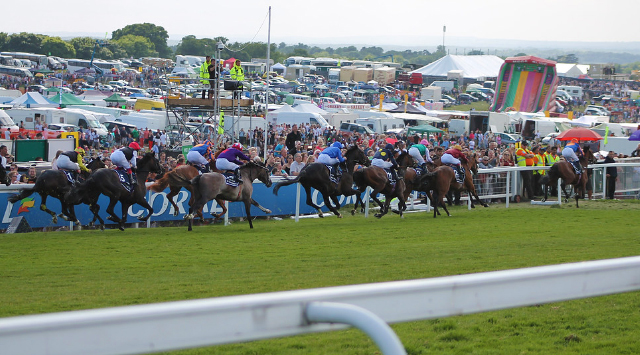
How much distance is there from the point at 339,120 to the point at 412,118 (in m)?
5.13

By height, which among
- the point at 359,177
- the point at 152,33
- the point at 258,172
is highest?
the point at 152,33

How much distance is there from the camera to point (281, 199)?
15.5 m

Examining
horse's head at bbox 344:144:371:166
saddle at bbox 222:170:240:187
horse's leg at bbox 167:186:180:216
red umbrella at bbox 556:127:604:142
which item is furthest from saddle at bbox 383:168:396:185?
red umbrella at bbox 556:127:604:142

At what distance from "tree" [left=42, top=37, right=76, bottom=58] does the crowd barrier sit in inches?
3526

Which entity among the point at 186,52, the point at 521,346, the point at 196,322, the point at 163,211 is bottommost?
the point at 163,211

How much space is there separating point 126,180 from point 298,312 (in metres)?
11.4

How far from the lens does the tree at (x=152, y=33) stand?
138 meters

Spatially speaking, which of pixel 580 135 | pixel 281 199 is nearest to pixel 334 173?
pixel 281 199

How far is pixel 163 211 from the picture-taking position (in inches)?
563

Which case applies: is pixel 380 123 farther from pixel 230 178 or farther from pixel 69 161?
pixel 69 161

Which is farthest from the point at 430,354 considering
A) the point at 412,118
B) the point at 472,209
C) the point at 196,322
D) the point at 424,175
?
the point at 412,118

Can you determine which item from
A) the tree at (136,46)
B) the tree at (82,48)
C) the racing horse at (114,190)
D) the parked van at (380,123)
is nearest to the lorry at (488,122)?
the parked van at (380,123)

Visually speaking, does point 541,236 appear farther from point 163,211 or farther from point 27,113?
point 27,113

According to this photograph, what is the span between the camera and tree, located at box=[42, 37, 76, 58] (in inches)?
3799
